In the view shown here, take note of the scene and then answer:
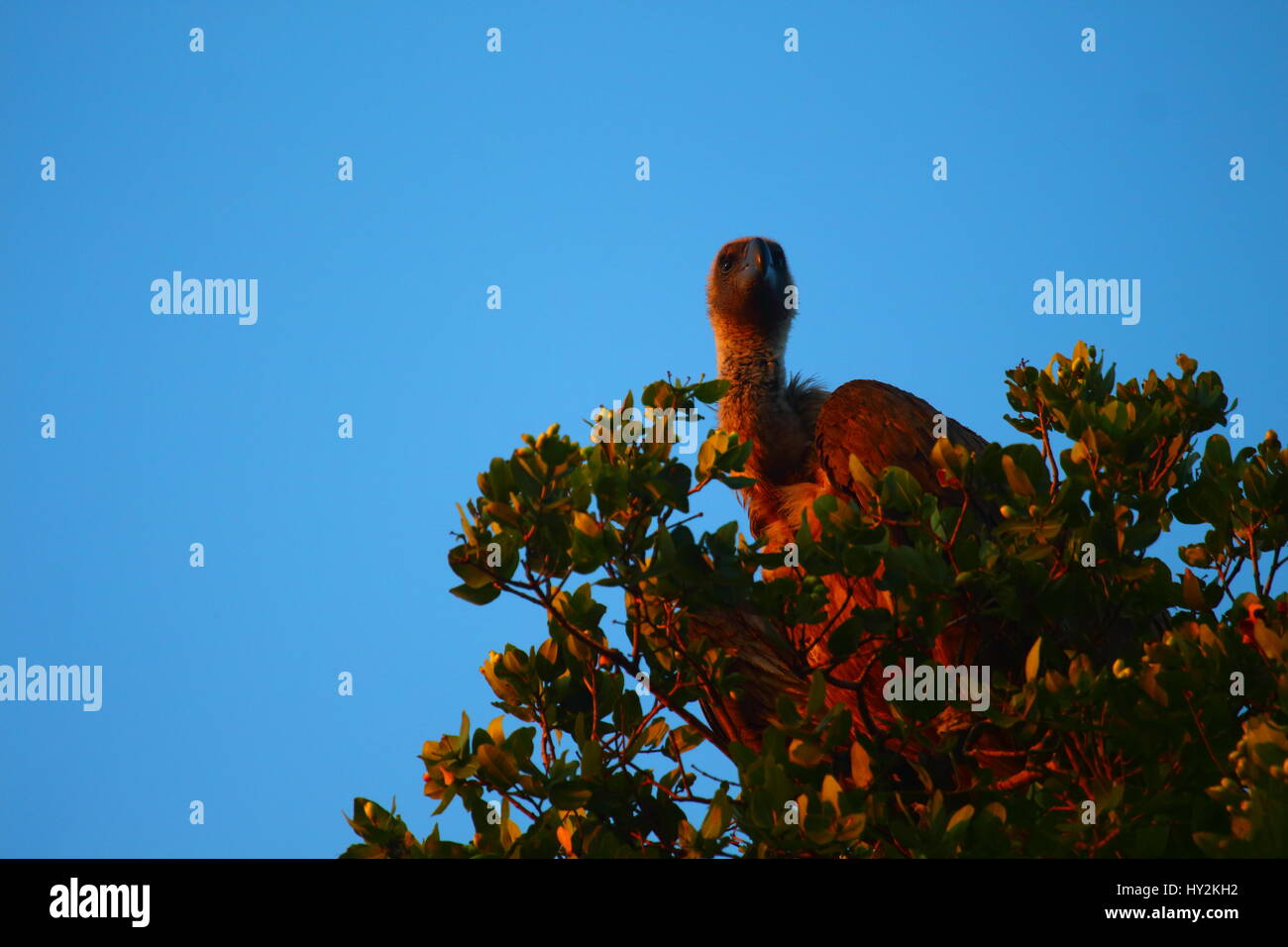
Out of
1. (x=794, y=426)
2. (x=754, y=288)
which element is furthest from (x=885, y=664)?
(x=754, y=288)

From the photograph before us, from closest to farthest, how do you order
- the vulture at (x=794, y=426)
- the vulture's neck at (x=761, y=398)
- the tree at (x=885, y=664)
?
the tree at (x=885, y=664), the vulture at (x=794, y=426), the vulture's neck at (x=761, y=398)

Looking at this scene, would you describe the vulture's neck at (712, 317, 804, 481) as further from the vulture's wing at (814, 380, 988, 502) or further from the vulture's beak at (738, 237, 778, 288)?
the vulture's wing at (814, 380, 988, 502)

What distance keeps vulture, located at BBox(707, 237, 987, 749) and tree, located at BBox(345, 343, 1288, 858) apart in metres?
0.99

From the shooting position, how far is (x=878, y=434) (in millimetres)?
7520

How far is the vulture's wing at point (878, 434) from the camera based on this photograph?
745 centimetres

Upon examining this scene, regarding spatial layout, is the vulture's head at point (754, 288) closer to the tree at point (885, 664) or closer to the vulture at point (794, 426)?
the vulture at point (794, 426)

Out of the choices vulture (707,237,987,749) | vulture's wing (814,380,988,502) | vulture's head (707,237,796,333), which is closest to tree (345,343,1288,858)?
vulture (707,237,987,749)

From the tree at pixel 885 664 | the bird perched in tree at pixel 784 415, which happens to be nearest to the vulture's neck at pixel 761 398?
the bird perched in tree at pixel 784 415

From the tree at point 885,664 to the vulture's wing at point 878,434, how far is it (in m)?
1.96

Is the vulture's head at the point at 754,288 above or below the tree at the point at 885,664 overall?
above

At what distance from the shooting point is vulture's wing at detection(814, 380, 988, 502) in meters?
7.45

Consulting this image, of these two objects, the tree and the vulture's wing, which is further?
the vulture's wing

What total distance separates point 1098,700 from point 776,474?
13.0 feet
